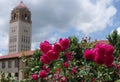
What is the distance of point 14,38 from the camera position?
468 feet

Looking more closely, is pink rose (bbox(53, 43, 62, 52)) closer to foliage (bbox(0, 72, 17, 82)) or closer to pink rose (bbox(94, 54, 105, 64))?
pink rose (bbox(94, 54, 105, 64))

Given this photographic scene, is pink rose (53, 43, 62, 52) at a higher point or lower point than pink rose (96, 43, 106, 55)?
higher

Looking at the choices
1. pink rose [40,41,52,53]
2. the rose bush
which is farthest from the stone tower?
pink rose [40,41,52,53]

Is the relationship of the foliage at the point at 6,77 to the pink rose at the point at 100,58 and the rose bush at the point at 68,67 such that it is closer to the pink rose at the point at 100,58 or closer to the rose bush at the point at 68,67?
the rose bush at the point at 68,67

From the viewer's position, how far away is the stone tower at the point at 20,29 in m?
137

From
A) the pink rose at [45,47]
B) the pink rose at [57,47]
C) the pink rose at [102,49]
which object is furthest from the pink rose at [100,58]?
the pink rose at [45,47]

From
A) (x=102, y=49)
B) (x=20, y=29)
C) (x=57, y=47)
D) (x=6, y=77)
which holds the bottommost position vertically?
(x=6, y=77)

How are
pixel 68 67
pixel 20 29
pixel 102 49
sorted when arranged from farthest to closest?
pixel 20 29 < pixel 68 67 < pixel 102 49

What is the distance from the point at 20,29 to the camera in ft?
461

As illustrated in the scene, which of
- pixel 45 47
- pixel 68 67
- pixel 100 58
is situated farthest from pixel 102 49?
pixel 68 67

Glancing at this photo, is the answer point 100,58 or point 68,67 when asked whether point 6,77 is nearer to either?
point 68,67

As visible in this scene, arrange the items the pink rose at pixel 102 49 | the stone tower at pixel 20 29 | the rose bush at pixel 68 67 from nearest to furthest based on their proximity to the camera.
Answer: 1. the pink rose at pixel 102 49
2. the rose bush at pixel 68 67
3. the stone tower at pixel 20 29

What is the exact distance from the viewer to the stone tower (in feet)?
449

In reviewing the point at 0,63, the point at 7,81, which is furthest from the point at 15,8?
the point at 7,81
